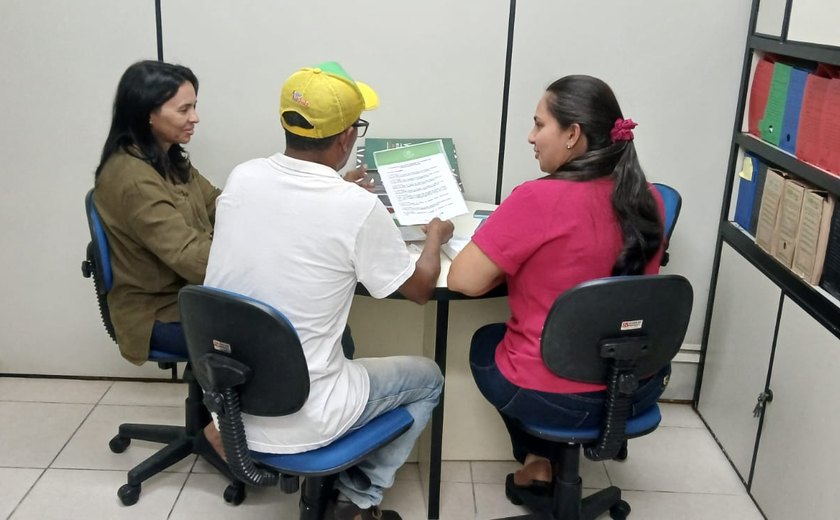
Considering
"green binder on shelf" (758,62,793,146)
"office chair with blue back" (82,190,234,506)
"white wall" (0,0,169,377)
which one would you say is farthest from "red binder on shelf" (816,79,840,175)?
"white wall" (0,0,169,377)

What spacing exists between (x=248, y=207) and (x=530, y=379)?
29.3 inches

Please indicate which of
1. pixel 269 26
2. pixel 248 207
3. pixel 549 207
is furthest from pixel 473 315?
pixel 269 26

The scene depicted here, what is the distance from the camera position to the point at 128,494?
238 cm

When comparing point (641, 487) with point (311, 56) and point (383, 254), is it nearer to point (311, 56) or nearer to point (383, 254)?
point (383, 254)

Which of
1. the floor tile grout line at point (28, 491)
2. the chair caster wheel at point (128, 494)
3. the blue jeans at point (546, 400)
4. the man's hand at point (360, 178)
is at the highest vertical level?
the man's hand at point (360, 178)

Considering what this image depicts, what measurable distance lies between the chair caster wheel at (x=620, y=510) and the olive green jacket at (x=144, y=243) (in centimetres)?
133

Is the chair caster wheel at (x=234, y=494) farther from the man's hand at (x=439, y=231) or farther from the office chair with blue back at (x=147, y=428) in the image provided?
the man's hand at (x=439, y=231)

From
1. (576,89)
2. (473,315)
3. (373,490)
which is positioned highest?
(576,89)

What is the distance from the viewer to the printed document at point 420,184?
2.27 metres

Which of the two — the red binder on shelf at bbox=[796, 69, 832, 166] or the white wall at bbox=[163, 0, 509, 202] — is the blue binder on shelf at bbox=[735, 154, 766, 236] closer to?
the red binder on shelf at bbox=[796, 69, 832, 166]

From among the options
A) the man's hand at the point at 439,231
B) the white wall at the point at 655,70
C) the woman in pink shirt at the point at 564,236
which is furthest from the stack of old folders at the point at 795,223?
the man's hand at the point at 439,231

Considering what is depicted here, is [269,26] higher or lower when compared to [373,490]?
higher

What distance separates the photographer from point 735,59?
267 cm

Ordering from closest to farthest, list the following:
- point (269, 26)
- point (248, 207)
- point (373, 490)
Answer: point (248, 207)
point (373, 490)
point (269, 26)
